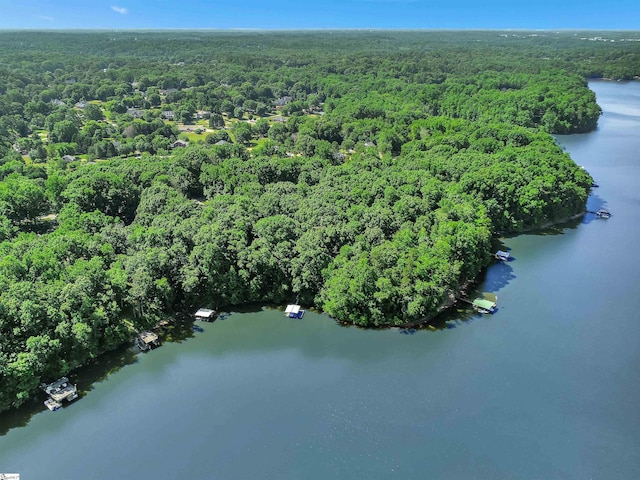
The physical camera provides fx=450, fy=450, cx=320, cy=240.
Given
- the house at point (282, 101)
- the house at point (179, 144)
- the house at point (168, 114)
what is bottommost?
the house at point (179, 144)

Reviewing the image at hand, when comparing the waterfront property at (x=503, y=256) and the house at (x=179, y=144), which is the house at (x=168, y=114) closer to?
the house at (x=179, y=144)

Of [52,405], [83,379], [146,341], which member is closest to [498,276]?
[146,341]

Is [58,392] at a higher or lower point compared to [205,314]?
lower

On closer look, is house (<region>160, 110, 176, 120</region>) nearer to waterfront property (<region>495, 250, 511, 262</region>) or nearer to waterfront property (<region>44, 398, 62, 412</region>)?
waterfront property (<region>495, 250, 511, 262</region>)

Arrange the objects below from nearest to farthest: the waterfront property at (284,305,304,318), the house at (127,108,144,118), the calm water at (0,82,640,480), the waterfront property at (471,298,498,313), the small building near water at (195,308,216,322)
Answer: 1. the calm water at (0,82,640,480)
2. the small building near water at (195,308,216,322)
3. the waterfront property at (284,305,304,318)
4. the waterfront property at (471,298,498,313)
5. the house at (127,108,144,118)

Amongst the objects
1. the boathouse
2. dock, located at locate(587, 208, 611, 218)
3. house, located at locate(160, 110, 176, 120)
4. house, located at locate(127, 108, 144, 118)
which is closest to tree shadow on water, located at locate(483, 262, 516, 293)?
dock, located at locate(587, 208, 611, 218)

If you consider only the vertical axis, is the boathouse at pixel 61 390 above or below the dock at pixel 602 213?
below

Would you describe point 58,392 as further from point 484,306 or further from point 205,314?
point 484,306

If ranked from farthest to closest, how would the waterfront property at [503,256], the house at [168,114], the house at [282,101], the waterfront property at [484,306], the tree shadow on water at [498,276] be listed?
the house at [282,101], the house at [168,114], the waterfront property at [503,256], the tree shadow on water at [498,276], the waterfront property at [484,306]

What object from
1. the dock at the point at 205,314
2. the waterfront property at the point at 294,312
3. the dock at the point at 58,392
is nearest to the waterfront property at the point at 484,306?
the waterfront property at the point at 294,312

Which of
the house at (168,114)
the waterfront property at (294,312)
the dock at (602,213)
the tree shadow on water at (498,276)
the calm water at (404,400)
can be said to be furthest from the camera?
the house at (168,114)

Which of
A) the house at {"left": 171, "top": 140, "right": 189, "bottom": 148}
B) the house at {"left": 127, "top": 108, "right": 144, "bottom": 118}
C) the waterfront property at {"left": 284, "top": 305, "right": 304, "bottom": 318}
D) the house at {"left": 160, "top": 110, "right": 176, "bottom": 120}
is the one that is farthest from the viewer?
the house at {"left": 160, "top": 110, "right": 176, "bottom": 120}

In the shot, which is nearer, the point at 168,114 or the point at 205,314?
the point at 205,314
